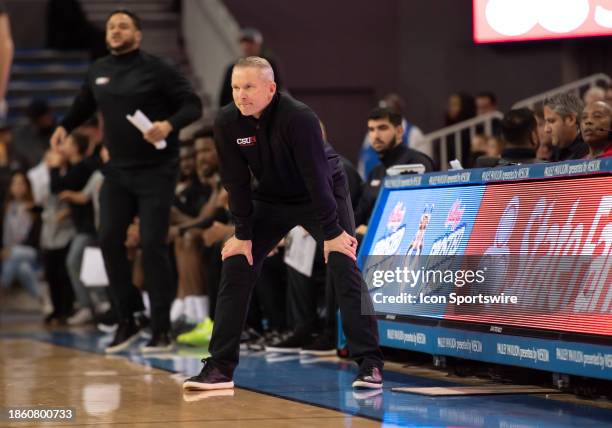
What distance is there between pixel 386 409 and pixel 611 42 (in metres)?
9.98

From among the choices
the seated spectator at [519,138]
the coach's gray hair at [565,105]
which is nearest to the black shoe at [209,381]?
the seated spectator at [519,138]

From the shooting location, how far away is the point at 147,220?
8305 mm

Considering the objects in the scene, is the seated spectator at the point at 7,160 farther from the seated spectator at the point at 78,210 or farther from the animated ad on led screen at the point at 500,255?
the animated ad on led screen at the point at 500,255

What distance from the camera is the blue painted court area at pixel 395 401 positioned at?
202 inches

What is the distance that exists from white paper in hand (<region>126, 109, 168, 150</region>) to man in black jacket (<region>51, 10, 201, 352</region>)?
0.08 m

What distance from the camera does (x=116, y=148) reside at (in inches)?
332

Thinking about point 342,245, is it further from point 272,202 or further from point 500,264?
point 500,264

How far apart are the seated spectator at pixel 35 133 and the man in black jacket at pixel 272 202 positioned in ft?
29.9

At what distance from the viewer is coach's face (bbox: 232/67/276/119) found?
19.2ft

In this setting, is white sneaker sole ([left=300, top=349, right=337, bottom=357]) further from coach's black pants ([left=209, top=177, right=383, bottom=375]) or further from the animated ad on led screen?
coach's black pants ([left=209, top=177, right=383, bottom=375])

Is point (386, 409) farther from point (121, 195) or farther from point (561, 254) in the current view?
point (121, 195)

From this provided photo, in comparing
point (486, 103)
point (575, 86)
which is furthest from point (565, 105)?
point (486, 103)

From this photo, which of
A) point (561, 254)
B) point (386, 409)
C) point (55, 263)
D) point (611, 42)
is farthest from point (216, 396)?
point (611, 42)

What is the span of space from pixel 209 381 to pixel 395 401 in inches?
39.4
